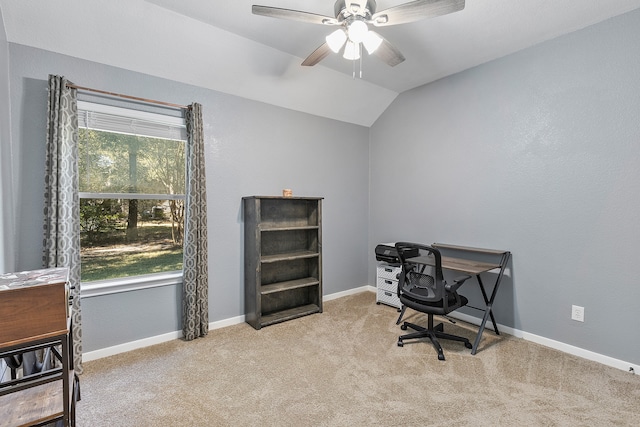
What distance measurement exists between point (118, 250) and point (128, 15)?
198 centimetres

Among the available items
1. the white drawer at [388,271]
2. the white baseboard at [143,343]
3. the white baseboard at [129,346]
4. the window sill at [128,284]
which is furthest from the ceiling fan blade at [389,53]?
the white baseboard at [129,346]

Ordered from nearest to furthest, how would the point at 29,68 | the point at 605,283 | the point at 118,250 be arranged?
the point at 29,68
the point at 605,283
the point at 118,250

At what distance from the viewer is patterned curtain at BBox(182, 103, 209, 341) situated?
9.23ft

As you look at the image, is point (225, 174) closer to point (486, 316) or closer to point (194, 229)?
point (194, 229)

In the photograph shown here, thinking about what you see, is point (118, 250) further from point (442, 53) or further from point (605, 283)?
point (605, 283)

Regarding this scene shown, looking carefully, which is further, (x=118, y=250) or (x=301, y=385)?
(x=118, y=250)

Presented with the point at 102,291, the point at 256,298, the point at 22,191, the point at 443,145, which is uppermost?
the point at 443,145

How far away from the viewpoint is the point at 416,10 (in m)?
1.76

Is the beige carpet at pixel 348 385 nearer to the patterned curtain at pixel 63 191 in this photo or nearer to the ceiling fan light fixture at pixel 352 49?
the patterned curtain at pixel 63 191

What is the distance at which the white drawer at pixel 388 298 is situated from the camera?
145 inches

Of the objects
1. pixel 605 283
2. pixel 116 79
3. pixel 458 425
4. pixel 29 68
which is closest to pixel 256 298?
pixel 458 425

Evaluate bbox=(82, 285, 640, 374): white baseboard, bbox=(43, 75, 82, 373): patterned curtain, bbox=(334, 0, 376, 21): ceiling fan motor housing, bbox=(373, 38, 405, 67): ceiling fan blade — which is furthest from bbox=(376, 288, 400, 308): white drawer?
bbox=(43, 75, 82, 373): patterned curtain

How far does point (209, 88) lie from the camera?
3.00m

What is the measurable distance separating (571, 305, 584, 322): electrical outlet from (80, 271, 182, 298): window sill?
11.5ft
